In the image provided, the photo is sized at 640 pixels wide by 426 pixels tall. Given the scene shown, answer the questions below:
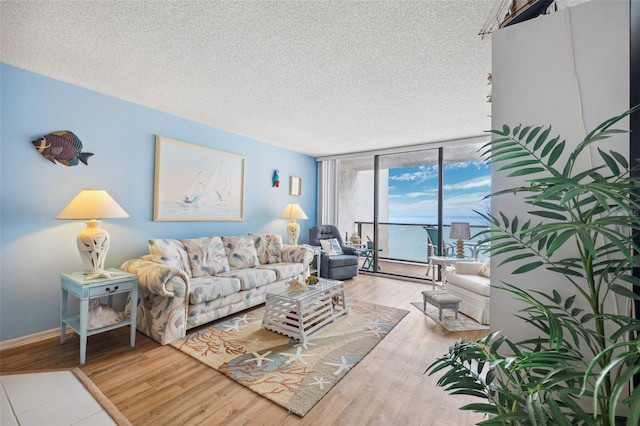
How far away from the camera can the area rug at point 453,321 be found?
115 inches

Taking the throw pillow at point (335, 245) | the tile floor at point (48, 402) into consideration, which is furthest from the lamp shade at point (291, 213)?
the tile floor at point (48, 402)

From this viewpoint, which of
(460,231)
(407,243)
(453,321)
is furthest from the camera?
(407,243)

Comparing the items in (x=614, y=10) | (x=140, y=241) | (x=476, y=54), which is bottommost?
(x=140, y=241)

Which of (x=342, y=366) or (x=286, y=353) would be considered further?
(x=286, y=353)

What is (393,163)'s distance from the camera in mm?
6328

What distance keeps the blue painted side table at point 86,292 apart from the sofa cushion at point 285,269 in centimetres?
159

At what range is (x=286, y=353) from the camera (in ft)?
7.66

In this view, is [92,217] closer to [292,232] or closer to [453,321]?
[292,232]

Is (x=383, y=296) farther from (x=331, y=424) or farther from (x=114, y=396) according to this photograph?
(x=114, y=396)

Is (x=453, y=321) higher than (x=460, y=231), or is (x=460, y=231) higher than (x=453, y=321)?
(x=460, y=231)

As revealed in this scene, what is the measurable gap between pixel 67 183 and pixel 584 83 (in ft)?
12.6

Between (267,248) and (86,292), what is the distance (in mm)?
2281

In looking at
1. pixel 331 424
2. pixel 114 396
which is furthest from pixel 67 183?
pixel 331 424

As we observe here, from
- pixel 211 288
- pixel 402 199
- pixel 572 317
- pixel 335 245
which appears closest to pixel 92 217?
pixel 211 288
